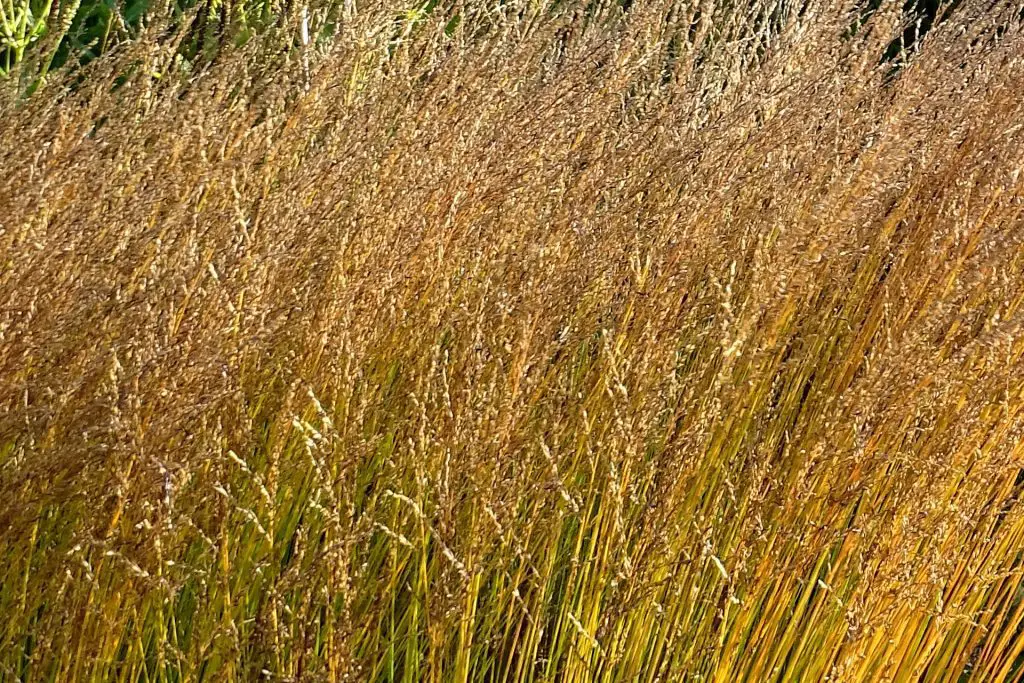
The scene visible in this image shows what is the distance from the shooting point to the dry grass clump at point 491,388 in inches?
46.8

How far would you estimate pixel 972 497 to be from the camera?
4.63ft

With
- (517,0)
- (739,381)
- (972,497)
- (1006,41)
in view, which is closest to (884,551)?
(972,497)

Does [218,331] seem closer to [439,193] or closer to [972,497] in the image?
[439,193]

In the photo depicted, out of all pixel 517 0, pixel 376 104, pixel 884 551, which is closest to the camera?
pixel 884 551

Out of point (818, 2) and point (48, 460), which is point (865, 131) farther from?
point (48, 460)

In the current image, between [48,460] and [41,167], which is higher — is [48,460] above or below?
below

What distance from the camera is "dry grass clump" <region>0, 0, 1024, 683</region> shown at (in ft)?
3.90

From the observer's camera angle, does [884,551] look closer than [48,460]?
No

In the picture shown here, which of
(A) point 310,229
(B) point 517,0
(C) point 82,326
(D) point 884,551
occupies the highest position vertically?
(B) point 517,0

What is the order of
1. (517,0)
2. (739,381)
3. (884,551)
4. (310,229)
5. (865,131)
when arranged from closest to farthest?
(884,551) < (310,229) < (739,381) < (865,131) < (517,0)

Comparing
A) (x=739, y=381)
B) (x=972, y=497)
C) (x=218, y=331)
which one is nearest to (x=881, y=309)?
(x=739, y=381)

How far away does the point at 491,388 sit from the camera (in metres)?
1.18

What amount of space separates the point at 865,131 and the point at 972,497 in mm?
1032

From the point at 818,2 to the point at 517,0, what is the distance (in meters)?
0.74
